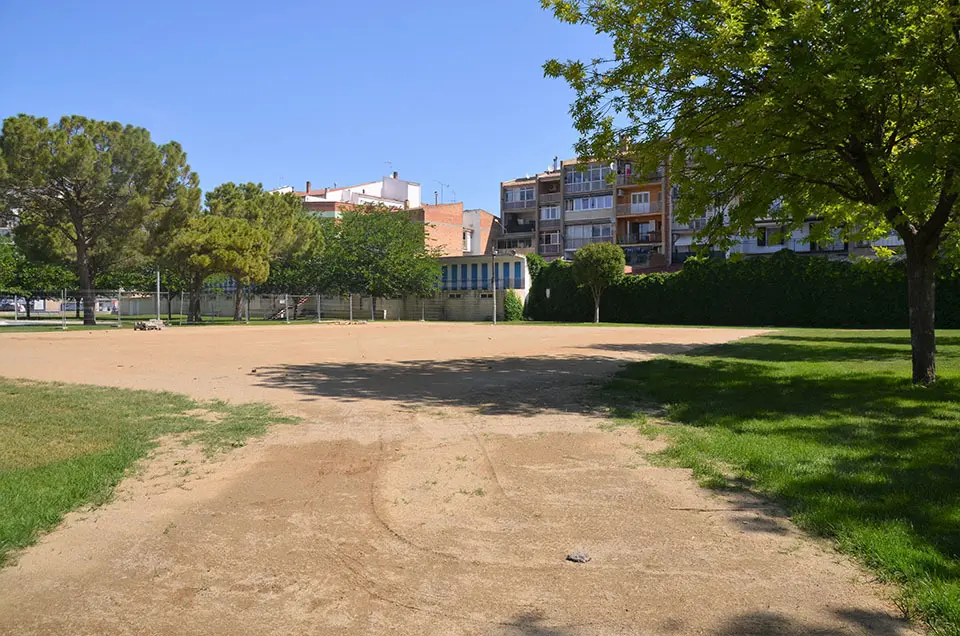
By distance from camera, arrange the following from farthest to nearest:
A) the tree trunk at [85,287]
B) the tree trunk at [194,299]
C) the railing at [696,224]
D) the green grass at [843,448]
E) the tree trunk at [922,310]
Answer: the tree trunk at [194,299] < the tree trunk at [85,287] < the railing at [696,224] < the tree trunk at [922,310] < the green grass at [843,448]

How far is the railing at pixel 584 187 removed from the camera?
65000 millimetres

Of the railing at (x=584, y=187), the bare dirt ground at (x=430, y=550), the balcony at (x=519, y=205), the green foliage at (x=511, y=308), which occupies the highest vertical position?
the railing at (x=584, y=187)

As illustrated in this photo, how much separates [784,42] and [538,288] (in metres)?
44.3

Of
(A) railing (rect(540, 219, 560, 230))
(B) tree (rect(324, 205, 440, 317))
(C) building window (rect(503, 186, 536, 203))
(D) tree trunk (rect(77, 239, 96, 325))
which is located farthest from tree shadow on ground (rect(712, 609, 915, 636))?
(C) building window (rect(503, 186, 536, 203))

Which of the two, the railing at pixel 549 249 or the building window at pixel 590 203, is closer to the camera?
the building window at pixel 590 203

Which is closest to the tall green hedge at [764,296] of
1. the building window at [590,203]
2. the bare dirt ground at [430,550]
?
the building window at [590,203]

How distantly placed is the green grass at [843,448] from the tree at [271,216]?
129 ft

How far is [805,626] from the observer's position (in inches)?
113

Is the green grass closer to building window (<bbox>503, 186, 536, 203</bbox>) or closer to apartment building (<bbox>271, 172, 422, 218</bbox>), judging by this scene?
building window (<bbox>503, 186, 536, 203</bbox>)

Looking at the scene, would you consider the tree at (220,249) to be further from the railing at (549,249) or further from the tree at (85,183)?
the railing at (549,249)

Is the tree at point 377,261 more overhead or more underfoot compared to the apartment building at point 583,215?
more underfoot

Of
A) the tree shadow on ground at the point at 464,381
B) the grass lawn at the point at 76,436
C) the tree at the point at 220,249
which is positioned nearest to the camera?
the grass lawn at the point at 76,436

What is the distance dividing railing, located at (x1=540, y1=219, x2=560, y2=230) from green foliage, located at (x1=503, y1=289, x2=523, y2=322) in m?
19.5

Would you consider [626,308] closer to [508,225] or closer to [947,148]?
[508,225]
